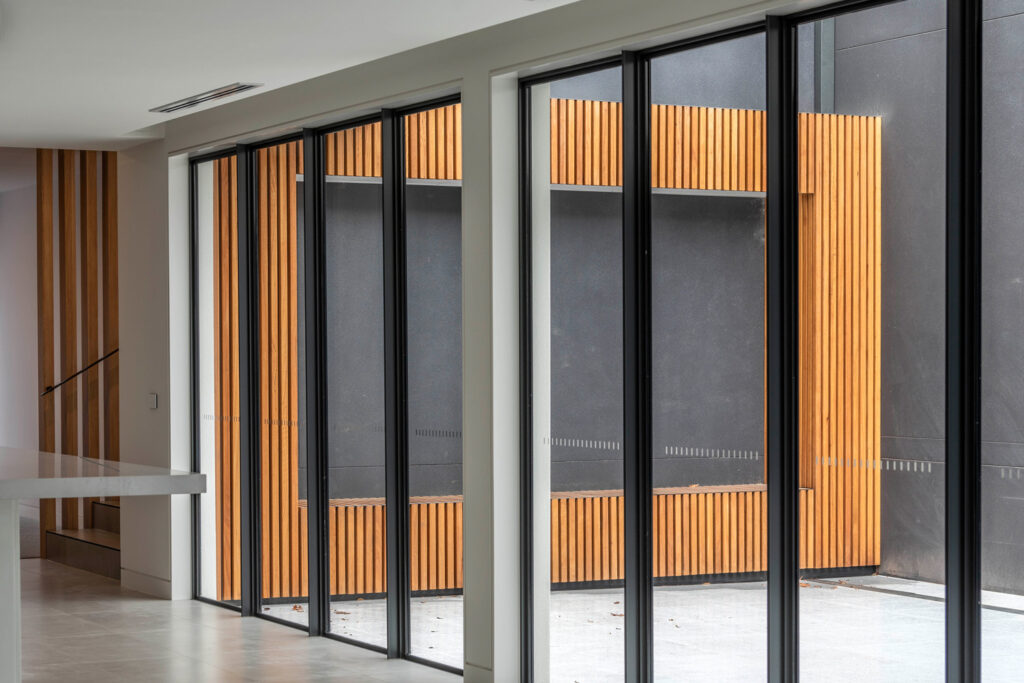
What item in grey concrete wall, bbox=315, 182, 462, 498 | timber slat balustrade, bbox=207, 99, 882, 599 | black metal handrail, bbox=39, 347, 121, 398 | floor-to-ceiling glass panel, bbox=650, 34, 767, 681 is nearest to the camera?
timber slat balustrade, bbox=207, 99, 882, 599

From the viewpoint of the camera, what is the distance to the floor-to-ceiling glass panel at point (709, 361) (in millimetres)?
5188

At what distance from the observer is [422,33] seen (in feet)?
19.1

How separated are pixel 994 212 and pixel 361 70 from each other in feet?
12.6

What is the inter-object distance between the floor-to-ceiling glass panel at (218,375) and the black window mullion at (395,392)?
71.5 inches

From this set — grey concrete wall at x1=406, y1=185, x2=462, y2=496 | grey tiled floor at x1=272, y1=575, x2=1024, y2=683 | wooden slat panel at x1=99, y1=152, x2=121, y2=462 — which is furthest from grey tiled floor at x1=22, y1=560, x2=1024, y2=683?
wooden slat panel at x1=99, y1=152, x2=121, y2=462

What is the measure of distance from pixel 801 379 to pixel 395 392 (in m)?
2.68

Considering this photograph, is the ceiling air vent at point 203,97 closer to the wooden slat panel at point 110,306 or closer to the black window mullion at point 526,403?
the black window mullion at point 526,403

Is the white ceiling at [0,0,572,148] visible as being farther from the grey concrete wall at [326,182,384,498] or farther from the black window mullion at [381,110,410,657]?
the grey concrete wall at [326,182,384,498]

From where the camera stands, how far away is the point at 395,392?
23.1 feet

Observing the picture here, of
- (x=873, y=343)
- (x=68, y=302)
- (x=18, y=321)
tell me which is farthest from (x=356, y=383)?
(x=18, y=321)

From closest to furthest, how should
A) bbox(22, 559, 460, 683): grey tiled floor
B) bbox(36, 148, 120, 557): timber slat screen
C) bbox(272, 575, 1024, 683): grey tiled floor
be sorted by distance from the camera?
→ bbox(272, 575, 1024, 683): grey tiled floor
bbox(22, 559, 460, 683): grey tiled floor
bbox(36, 148, 120, 557): timber slat screen

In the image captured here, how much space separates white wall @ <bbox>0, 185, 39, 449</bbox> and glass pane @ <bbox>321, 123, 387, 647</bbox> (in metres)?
8.06

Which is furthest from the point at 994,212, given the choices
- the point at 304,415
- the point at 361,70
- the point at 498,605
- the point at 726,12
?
the point at 304,415

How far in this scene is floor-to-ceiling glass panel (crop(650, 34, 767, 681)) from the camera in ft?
17.0
